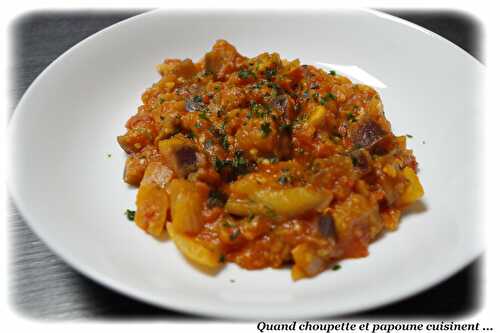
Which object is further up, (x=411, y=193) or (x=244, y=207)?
(x=411, y=193)

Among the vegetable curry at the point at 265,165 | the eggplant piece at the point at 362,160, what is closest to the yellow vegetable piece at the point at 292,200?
the vegetable curry at the point at 265,165

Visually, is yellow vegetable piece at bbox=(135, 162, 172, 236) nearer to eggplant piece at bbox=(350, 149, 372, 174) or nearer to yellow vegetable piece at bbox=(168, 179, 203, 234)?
yellow vegetable piece at bbox=(168, 179, 203, 234)

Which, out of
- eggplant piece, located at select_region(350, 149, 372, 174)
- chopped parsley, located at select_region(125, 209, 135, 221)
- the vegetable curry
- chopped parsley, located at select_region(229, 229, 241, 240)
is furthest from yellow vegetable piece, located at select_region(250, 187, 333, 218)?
chopped parsley, located at select_region(125, 209, 135, 221)

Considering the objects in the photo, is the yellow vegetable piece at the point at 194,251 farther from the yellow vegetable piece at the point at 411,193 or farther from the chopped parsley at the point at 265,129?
the yellow vegetable piece at the point at 411,193

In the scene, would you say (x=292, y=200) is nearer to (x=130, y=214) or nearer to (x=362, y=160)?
(x=362, y=160)

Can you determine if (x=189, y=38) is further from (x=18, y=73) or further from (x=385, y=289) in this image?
(x=385, y=289)

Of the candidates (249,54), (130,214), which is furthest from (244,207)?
(249,54)
